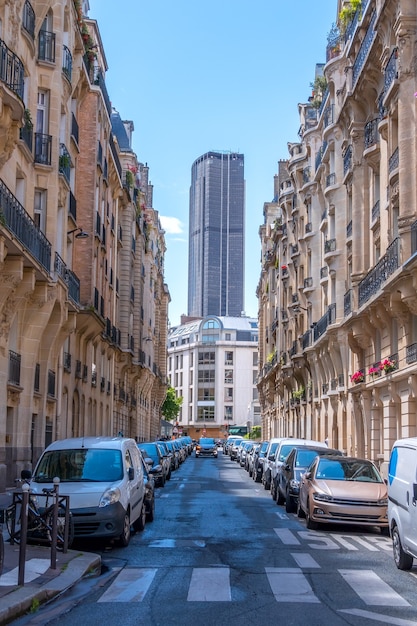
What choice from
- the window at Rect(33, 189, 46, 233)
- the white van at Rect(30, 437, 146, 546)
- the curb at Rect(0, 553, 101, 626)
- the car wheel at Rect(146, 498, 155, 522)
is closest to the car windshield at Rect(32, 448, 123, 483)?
the white van at Rect(30, 437, 146, 546)

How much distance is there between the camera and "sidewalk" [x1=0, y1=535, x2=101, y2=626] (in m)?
8.44

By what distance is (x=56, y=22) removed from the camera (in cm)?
2834

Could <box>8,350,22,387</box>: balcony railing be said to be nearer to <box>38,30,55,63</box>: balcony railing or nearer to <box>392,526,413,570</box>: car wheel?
<box>38,30,55,63</box>: balcony railing

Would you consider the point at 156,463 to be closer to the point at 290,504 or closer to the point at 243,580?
the point at 290,504

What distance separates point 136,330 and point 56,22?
33194 millimetres

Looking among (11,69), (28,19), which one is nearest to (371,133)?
(28,19)

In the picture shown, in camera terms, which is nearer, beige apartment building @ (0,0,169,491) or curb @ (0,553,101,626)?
curb @ (0,553,101,626)

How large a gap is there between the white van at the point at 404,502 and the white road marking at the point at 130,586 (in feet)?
10.8

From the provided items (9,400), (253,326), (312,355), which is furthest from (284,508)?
(253,326)

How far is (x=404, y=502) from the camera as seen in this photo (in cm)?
1139

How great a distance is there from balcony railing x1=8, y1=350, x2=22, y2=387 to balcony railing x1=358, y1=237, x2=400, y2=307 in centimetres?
1138

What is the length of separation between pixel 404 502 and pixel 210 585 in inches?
115

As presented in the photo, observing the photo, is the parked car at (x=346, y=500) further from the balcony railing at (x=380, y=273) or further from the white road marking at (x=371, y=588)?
the balcony railing at (x=380, y=273)

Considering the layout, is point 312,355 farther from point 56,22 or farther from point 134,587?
point 134,587
